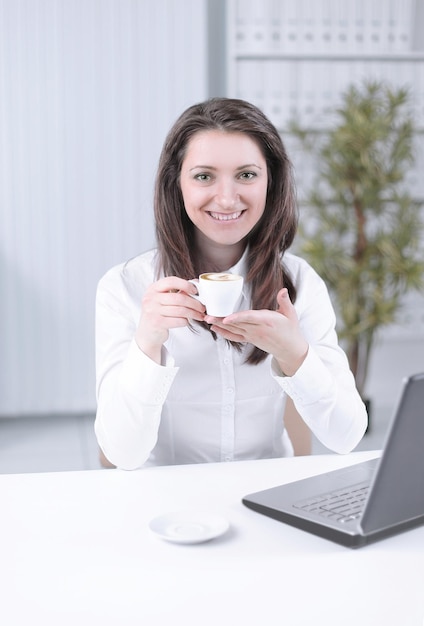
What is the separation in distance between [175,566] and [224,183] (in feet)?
2.82

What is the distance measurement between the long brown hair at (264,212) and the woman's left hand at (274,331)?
198 millimetres

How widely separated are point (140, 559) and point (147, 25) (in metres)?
3.32

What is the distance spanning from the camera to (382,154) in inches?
147

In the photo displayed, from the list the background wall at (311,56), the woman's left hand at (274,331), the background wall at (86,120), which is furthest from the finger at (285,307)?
the background wall at (86,120)

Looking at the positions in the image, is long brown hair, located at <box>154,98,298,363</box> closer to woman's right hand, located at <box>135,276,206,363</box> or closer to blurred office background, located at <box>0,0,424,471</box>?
woman's right hand, located at <box>135,276,206,363</box>

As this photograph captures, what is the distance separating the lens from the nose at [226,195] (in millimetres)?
1644

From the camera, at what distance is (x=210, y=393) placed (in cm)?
173

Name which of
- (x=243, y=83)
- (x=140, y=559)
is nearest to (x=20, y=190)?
(x=243, y=83)

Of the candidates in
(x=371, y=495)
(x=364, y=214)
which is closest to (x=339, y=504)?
(x=371, y=495)

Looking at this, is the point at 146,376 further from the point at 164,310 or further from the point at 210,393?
the point at 210,393

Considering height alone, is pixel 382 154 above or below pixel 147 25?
below

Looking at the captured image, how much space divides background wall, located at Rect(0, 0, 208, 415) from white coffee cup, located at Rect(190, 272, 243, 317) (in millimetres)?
2668

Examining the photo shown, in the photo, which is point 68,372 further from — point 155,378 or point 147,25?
point 155,378

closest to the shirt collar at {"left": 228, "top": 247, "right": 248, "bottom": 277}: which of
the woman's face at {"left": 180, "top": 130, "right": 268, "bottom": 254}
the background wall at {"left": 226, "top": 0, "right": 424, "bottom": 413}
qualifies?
the woman's face at {"left": 180, "top": 130, "right": 268, "bottom": 254}
